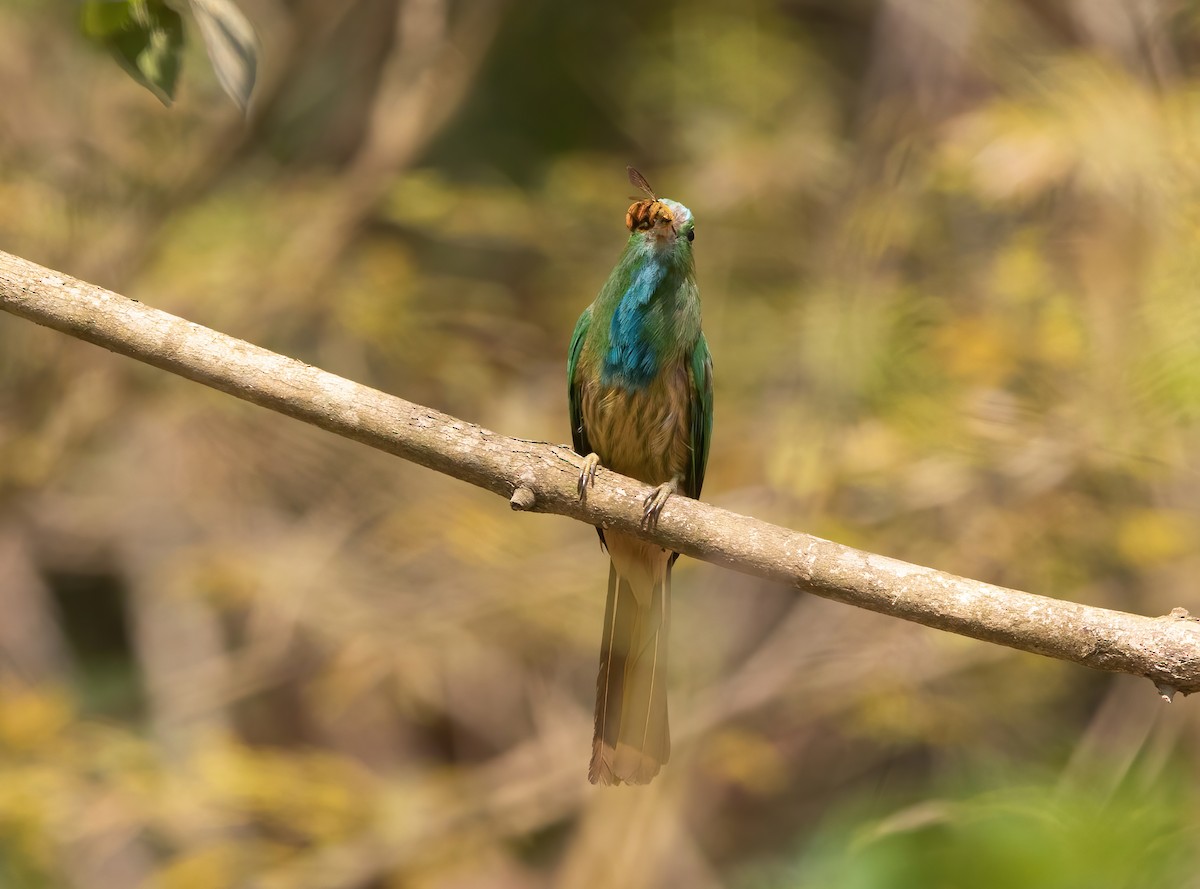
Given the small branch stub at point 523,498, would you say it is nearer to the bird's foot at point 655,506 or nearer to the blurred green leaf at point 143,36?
the bird's foot at point 655,506

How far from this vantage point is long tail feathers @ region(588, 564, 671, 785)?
2820mm

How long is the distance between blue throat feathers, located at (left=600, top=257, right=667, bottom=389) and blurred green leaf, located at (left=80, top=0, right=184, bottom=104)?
119cm

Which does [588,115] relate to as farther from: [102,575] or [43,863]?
[43,863]

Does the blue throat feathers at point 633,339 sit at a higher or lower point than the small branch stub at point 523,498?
higher

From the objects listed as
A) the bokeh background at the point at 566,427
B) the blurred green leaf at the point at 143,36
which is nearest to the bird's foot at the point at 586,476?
the blurred green leaf at the point at 143,36

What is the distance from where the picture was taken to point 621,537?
3.01 m

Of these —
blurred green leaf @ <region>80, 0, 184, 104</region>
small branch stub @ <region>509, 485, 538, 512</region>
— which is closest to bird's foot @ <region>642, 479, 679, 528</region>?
small branch stub @ <region>509, 485, 538, 512</region>

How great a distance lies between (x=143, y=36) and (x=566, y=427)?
2814 mm

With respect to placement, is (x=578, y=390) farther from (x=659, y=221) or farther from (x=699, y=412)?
(x=659, y=221)

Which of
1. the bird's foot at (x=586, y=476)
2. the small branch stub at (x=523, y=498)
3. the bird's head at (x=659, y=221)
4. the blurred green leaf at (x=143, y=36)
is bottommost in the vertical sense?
the small branch stub at (x=523, y=498)

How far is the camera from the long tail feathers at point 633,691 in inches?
111

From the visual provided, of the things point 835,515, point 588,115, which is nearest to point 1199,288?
point 835,515

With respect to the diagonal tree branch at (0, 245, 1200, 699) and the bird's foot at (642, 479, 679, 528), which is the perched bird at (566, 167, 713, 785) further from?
the diagonal tree branch at (0, 245, 1200, 699)

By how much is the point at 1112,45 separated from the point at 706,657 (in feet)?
8.88
